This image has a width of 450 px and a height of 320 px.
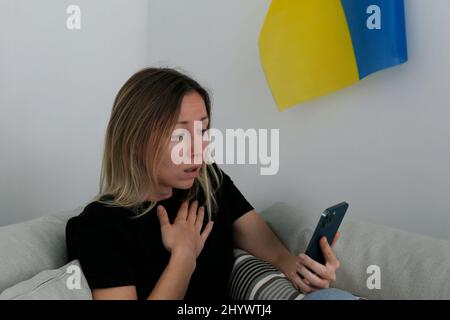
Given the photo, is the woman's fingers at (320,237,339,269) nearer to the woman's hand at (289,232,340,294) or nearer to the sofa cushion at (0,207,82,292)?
the woman's hand at (289,232,340,294)

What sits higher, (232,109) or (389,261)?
(232,109)

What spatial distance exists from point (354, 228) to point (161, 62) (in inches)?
40.0

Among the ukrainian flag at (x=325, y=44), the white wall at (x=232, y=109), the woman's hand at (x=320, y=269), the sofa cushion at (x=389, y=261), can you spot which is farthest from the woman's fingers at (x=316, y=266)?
the ukrainian flag at (x=325, y=44)

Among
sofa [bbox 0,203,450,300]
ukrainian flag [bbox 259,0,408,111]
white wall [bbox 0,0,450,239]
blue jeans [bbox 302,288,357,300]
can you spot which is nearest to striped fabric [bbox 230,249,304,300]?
sofa [bbox 0,203,450,300]

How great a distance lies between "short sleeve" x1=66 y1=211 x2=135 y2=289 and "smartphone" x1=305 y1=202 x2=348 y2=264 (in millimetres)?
340

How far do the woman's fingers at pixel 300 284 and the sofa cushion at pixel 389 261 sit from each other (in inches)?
4.3

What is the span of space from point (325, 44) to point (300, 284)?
0.64m

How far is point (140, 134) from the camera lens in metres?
1.11

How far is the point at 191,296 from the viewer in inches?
44.9

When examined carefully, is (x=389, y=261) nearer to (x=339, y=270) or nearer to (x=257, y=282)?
(x=339, y=270)

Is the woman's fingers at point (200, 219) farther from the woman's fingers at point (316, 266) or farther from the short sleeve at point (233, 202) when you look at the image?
the woman's fingers at point (316, 266)

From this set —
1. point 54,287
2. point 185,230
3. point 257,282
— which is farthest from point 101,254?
point 257,282

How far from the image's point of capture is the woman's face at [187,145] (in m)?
1.11

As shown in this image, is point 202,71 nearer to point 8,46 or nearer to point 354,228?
point 8,46
